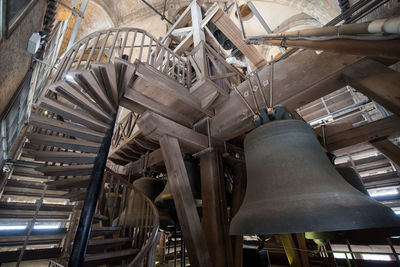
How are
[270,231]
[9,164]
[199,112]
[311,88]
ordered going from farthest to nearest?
1. [9,164]
2. [199,112]
3. [311,88]
4. [270,231]

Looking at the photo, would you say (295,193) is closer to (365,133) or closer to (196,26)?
(365,133)

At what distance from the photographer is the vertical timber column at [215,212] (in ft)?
6.93

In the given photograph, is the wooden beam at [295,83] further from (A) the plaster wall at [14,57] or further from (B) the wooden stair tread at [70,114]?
(A) the plaster wall at [14,57]

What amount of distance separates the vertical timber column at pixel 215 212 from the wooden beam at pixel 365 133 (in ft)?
6.02

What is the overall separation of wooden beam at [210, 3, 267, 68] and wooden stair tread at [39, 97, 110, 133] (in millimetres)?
3204

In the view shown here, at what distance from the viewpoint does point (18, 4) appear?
4.04 feet

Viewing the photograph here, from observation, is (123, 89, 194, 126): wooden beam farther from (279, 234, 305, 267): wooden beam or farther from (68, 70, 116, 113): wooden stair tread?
(279, 234, 305, 267): wooden beam

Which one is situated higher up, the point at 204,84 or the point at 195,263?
the point at 204,84

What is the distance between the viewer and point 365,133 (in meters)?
2.48

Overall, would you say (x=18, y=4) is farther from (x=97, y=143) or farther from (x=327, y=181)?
(x=327, y=181)

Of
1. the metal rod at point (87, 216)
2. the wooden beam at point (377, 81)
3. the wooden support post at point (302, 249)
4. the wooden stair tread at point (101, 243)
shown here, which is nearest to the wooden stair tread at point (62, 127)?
the metal rod at point (87, 216)

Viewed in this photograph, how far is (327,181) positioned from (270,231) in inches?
21.4

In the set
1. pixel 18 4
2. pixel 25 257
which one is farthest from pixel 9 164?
pixel 18 4

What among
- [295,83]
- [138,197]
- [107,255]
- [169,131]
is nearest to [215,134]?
[169,131]
